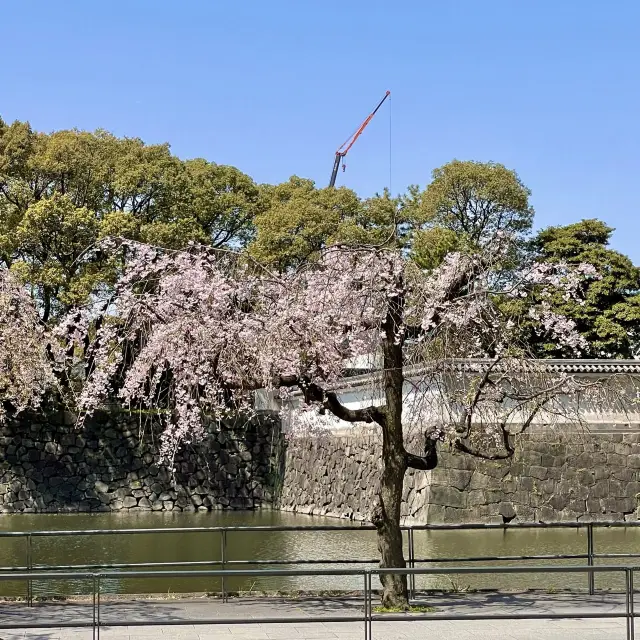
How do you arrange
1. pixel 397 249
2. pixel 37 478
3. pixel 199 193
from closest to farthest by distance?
1. pixel 397 249
2. pixel 37 478
3. pixel 199 193

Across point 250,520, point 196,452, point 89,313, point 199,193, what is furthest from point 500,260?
point 199,193

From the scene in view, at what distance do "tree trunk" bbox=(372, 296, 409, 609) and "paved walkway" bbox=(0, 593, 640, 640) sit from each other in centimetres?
68

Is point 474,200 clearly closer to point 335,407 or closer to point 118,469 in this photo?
point 118,469

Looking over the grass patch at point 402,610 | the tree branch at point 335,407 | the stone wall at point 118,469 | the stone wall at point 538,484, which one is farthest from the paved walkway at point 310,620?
the stone wall at point 118,469

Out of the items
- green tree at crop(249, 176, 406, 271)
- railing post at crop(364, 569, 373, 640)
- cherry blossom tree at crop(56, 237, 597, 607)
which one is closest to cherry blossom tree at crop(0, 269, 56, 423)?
cherry blossom tree at crop(56, 237, 597, 607)

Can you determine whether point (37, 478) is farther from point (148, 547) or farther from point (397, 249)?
point (397, 249)

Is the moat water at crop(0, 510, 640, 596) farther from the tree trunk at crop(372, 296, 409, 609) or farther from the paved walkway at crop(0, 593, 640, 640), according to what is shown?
the tree trunk at crop(372, 296, 409, 609)

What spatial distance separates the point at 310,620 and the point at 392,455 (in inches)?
115

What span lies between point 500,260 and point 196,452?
22568 millimetres

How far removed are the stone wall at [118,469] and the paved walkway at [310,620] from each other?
19.8 m

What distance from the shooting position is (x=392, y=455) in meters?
11.1

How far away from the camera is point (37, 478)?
103 feet

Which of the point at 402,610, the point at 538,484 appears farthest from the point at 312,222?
the point at 402,610

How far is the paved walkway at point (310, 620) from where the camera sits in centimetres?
917
